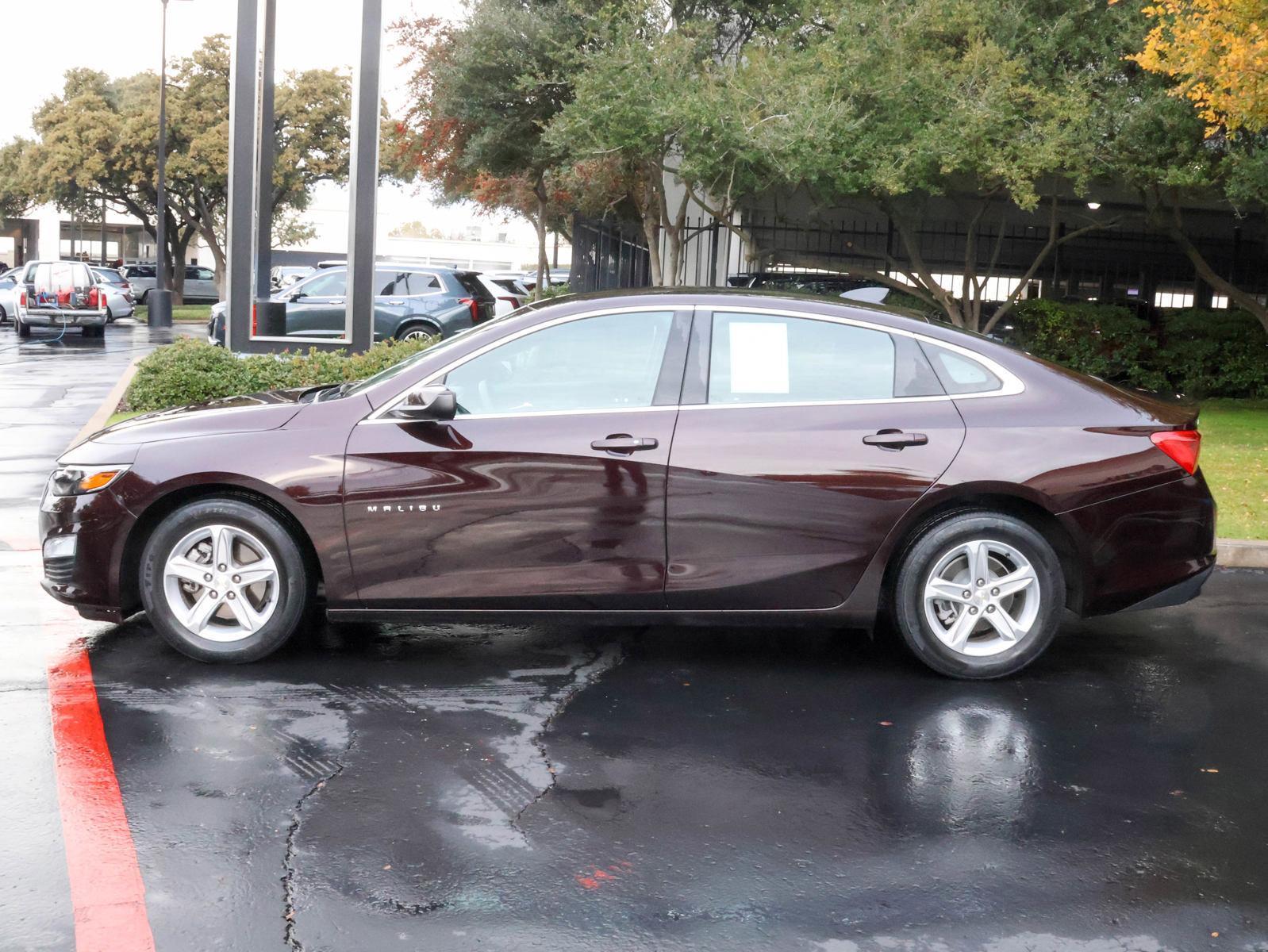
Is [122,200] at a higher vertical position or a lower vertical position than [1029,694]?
higher

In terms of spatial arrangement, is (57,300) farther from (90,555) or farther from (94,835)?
(94,835)

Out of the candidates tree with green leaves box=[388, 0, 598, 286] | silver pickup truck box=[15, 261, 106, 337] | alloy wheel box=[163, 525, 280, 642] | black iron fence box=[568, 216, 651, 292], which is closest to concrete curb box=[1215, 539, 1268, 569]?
alloy wheel box=[163, 525, 280, 642]

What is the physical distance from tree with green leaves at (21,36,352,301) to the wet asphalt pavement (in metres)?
42.4

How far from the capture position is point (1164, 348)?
17797 mm

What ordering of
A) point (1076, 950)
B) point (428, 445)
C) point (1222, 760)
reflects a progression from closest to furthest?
point (1076, 950) → point (1222, 760) → point (428, 445)

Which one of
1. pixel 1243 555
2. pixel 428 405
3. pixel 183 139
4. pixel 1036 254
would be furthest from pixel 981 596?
pixel 183 139

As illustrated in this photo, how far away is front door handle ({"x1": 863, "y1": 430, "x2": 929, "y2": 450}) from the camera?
554 centimetres

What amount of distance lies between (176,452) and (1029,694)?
3.64 metres

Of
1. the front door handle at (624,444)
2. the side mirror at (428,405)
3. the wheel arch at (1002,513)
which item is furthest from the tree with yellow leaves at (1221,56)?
the side mirror at (428,405)

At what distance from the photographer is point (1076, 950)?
11.3ft

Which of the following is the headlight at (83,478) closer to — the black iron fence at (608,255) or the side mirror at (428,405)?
the side mirror at (428,405)

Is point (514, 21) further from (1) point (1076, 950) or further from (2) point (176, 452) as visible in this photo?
(1) point (1076, 950)

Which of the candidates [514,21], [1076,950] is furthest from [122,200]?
[1076,950]

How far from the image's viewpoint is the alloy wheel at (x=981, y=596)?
18.4 feet
